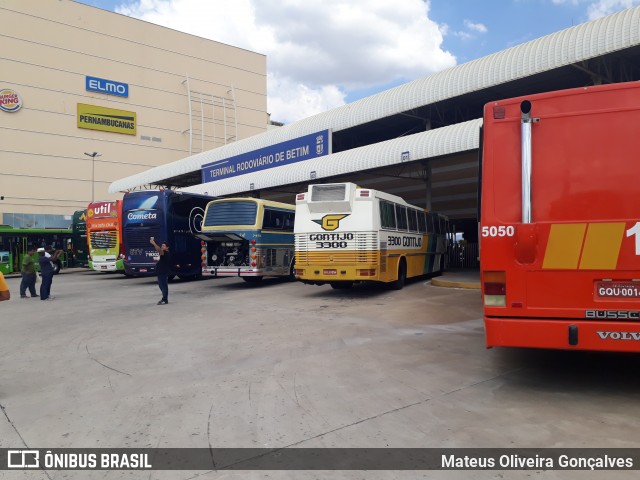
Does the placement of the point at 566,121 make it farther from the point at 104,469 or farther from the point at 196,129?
the point at 196,129

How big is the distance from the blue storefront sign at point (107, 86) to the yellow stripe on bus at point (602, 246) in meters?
48.9

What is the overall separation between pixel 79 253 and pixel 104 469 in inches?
1095

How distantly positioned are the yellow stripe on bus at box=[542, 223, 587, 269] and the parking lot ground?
135cm

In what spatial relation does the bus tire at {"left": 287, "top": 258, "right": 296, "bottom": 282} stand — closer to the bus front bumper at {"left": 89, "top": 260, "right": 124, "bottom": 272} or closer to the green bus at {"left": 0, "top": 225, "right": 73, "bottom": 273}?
the bus front bumper at {"left": 89, "top": 260, "right": 124, "bottom": 272}

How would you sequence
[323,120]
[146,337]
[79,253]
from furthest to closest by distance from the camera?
[79,253], [323,120], [146,337]

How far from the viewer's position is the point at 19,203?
4172cm

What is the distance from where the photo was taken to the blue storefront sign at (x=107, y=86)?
45469 millimetres

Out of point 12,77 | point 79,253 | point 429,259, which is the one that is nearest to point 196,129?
point 12,77

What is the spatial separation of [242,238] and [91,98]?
119 feet

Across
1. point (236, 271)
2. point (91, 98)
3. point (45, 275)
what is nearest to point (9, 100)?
point (91, 98)

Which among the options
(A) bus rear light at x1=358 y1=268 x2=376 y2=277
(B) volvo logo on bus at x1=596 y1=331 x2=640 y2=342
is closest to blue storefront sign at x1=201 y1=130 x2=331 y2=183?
(A) bus rear light at x1=358 y1=268 x2=376 y2=277

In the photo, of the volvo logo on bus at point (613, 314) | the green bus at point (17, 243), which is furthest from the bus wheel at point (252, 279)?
the volvo logo on bus at point (613, 314)

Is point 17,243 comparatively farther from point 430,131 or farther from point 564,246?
point 564,246

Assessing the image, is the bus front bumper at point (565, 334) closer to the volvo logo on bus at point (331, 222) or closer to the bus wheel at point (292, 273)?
the volvo logo on bus at point (331, 222)
